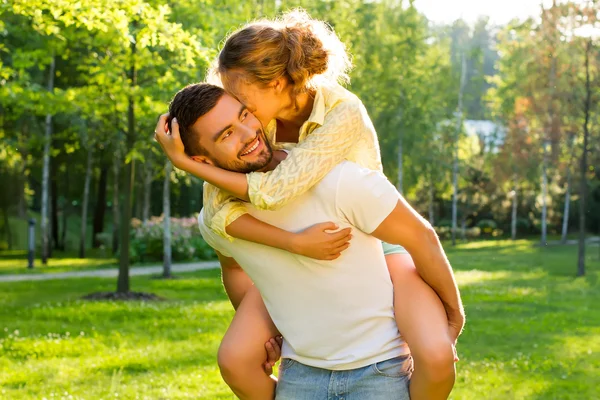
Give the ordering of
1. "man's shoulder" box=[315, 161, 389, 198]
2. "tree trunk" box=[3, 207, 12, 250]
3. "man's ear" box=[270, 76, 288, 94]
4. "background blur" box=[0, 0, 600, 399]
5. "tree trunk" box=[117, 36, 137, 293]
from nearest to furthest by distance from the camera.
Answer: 1. "man's shoulder" box=[315, 161, 389, 198]
2. "man's ear" box=[270, 76, 288, 94]
3. "background blur" box=[0, 0, 600, 399]
4. "tree trunk" box=[117, 36, 137, 293]
5. "tree trunk" box=[3, 207, 12, 250]

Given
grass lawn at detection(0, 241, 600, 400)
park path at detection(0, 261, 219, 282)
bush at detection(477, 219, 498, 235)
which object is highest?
A: grass lawn at detection(0, 241, 600, 400)

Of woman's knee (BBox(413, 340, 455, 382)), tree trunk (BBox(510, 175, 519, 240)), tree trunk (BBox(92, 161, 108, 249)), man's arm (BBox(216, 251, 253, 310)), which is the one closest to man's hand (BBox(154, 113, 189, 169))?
man's arm (BBox(216, 251, 253, 310))

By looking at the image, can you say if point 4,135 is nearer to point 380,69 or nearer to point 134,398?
point 380,69

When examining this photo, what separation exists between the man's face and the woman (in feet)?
0.23

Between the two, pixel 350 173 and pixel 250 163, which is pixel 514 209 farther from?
pixel 350 173

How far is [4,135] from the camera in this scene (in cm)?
3105

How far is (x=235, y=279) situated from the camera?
3014 mm

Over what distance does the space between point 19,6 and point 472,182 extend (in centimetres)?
4448

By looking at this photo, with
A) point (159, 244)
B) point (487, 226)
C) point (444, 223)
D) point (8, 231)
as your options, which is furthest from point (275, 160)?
point (487, 226)

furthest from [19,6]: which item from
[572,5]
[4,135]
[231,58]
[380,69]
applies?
[380,69]

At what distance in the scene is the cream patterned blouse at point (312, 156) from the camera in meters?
2.48

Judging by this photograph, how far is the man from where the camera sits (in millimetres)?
2514

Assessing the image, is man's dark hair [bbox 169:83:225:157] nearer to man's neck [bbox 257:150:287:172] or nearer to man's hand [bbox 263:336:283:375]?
man's neck [bbox 257:150:287:172]

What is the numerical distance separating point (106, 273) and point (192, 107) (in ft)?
67.7
